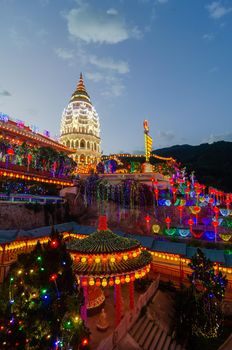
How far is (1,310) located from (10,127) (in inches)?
1213

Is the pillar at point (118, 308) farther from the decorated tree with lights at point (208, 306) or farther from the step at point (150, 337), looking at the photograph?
the decorated tree with lights at point (208, 306)

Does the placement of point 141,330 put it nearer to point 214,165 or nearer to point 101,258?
point 101,258

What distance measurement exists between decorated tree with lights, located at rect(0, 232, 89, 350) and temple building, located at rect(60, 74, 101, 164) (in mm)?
55533

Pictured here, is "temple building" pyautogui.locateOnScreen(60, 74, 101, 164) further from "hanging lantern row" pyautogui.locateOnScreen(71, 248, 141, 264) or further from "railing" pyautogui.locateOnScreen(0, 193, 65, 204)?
"hanging lantern row" pyautogui.locateOnScreen(71, 248, 141, 264)

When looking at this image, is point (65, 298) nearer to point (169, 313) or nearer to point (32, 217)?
point (169, 313)

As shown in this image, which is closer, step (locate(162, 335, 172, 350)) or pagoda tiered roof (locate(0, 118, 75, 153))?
step (locate(162, 335, 172, 350))

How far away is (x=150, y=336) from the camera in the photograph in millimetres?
10055

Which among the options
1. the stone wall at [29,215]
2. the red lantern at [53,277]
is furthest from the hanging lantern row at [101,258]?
the stone wall at [29,215]

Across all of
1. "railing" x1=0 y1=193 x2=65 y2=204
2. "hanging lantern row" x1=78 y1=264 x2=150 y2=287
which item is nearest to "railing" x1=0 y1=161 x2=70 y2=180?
"railing" x1=0 y1=193 x2=65 y2=204

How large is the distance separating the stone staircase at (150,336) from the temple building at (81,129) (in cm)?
5200

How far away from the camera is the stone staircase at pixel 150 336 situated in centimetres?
956

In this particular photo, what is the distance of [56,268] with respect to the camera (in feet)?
19.3

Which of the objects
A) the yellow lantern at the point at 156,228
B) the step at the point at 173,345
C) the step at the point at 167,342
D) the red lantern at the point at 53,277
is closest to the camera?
the red lantern at the point at 53,277

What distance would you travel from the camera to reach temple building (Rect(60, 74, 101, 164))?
206ft
